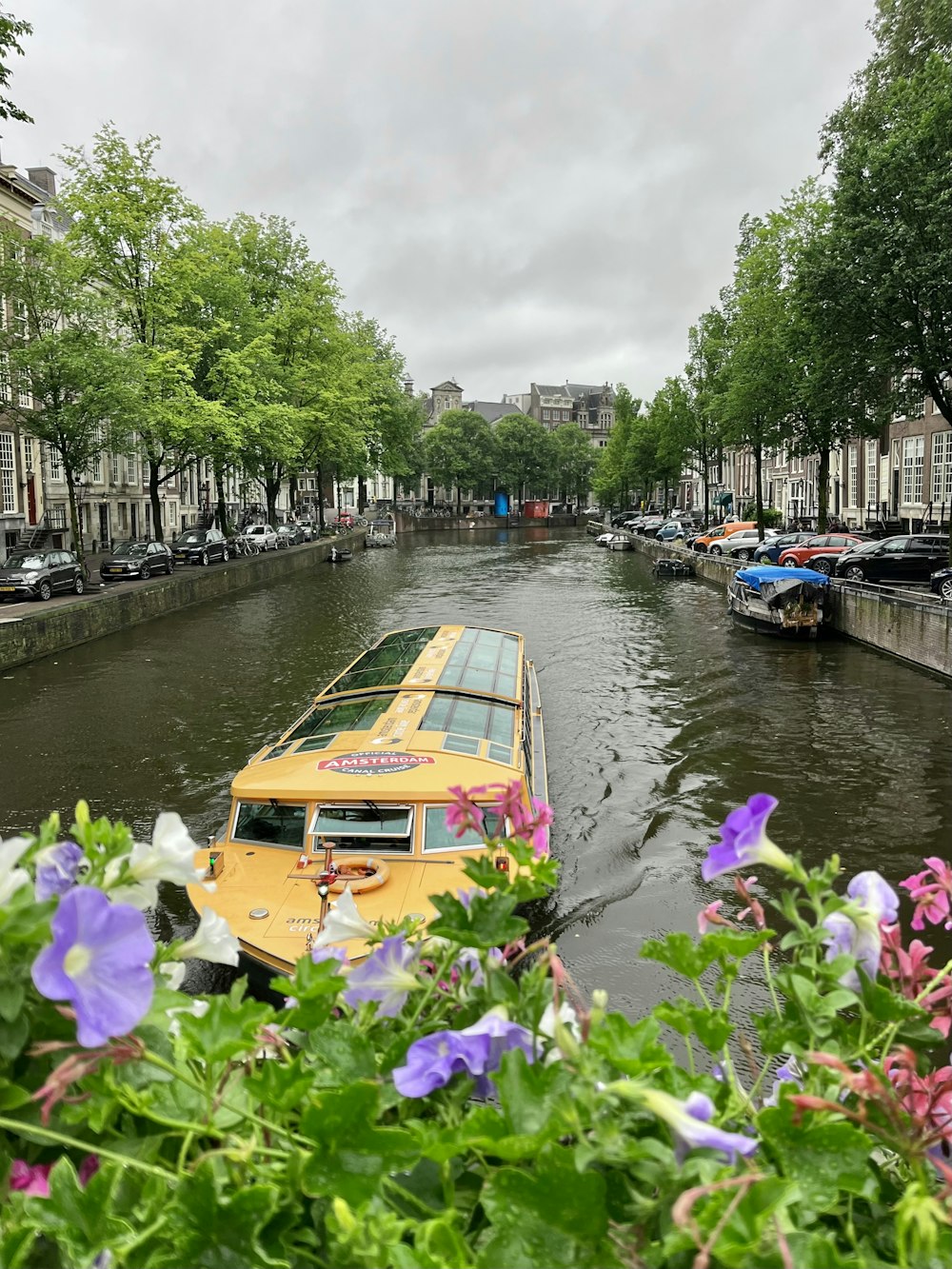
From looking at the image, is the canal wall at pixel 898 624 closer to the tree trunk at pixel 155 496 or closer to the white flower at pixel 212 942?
the white flower at pixel 212 942

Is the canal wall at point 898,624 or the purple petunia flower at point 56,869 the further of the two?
the canal wall at point 898,624

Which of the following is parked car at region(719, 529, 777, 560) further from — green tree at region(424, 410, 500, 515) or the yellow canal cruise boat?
green tree at region(424, 410, 500, 515)

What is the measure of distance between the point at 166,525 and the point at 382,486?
98.5 meters

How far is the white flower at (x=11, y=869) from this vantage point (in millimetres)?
1487

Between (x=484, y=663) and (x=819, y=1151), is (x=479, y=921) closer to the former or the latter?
(x=819, y=1151)

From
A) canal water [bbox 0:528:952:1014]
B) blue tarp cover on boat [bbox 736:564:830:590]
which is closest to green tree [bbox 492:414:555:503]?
canal water [bbox 0:528:952:1014]

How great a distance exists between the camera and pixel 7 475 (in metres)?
46.8

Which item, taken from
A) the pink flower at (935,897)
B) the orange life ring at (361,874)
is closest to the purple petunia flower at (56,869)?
the pink flower at (935,897)

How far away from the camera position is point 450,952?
1.85 meters

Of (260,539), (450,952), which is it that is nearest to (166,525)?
(260,539)

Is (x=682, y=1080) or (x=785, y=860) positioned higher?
(x=785, y=860)

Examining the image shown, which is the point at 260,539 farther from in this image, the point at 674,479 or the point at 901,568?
the point at 674,479

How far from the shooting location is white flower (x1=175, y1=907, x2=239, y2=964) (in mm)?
1922

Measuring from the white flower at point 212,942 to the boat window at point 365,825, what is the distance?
7.64 m
